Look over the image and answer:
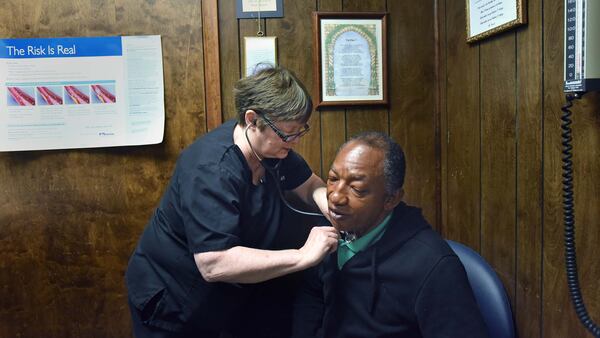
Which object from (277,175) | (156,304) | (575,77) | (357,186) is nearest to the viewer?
(575,77)

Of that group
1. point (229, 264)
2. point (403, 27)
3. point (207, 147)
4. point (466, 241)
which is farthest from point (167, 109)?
point (466, 241)

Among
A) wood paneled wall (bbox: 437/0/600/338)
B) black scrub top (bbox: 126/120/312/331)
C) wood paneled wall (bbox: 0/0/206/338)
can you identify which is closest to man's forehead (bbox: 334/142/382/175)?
black scrub top (bbox: 126/120/312/331)

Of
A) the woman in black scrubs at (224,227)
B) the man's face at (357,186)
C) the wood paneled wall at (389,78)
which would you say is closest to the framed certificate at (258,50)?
the wood paneled wall at (389,78)

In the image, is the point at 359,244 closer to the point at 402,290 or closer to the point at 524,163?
the point at 402,290

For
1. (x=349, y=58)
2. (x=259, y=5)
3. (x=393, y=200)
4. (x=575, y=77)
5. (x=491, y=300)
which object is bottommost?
(x=491, y=300)

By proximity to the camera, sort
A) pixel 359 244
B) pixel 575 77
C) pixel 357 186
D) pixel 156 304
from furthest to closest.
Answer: pixel 156 304
pixel 359 244
pixel 357 186
pixel 575 77

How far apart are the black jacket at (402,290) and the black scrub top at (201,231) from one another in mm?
258

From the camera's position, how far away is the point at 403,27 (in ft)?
5.73

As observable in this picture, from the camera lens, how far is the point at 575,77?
2.97ft

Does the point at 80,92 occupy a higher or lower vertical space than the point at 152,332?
higher

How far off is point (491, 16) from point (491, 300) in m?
0.81

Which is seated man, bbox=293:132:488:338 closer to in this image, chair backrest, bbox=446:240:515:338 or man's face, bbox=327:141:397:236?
man's face, bbox=327:141:397:236

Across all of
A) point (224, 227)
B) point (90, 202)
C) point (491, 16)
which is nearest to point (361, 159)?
point (224, 227)

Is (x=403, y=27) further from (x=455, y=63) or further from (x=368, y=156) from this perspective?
(x=368, y=156)
